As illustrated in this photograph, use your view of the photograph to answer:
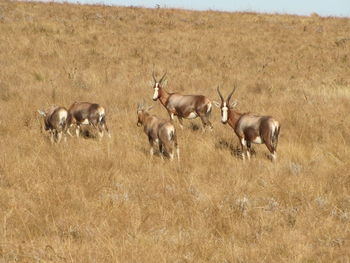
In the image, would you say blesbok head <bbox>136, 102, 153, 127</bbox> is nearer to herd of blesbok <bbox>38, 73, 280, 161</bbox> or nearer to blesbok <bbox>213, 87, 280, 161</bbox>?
herd of blesbok <bbox>38, 73, 280, 161</bbox>

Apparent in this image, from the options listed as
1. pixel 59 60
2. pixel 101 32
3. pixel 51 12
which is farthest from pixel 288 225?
pixel 51 12

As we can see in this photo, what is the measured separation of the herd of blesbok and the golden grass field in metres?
0.36

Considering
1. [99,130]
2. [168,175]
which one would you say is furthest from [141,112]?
[168,175]

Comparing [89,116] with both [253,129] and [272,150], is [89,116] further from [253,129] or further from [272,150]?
[272,150]

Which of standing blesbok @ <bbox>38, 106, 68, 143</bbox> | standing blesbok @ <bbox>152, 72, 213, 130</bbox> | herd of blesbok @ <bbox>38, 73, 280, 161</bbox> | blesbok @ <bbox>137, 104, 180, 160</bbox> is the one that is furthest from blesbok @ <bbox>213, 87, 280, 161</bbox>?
standing blesbok @ <bbox>38, 106, 68, 143</bbox>

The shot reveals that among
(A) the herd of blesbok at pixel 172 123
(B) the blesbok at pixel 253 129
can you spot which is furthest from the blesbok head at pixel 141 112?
(B) the blesbok at pixel 253 129

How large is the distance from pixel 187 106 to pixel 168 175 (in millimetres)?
5236

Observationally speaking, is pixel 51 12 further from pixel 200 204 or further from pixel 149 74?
pixel 200 204

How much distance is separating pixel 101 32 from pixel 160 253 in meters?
24.1

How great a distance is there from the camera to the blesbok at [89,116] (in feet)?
38.0

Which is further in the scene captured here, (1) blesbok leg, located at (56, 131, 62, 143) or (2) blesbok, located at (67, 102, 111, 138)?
(2) blesbok, located at (67, 102, 111, 138)

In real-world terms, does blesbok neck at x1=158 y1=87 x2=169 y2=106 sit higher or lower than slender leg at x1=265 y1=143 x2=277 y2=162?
higher

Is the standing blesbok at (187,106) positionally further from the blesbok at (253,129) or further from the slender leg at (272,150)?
the slender leg at (272,150)

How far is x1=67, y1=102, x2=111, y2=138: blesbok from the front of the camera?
11578 millimetres
